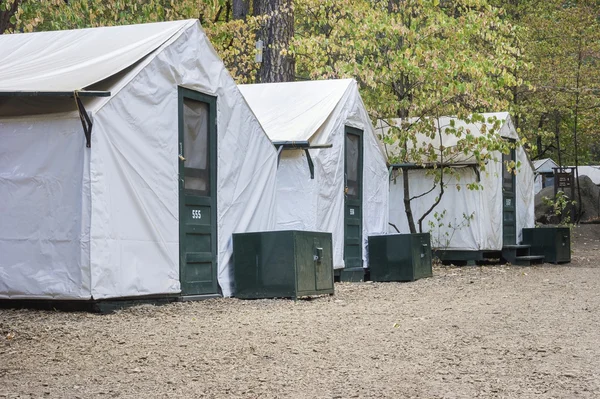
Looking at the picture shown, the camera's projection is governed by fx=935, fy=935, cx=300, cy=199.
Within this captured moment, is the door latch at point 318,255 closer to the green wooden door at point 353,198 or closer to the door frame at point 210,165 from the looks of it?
the door frame at point 210,165

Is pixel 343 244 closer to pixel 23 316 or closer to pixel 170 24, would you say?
pixel 170 24

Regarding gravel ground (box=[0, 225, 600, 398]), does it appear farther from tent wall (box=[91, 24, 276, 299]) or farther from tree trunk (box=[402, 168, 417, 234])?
tree trunk (box=[402, 168, 417, 234])

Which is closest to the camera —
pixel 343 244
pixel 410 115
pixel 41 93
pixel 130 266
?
pixel 41 93

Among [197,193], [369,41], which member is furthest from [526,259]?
[197,193]

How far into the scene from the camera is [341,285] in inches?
483

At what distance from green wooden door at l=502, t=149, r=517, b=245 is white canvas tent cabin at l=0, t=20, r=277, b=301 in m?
8.19

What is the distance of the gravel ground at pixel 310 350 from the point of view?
493 cm

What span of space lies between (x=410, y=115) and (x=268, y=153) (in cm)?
548

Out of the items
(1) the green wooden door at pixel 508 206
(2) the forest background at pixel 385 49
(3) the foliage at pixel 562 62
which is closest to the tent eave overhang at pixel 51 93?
(2) the forest background at pixel 385 49

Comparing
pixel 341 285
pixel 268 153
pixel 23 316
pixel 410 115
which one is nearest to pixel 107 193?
pixel 23 316

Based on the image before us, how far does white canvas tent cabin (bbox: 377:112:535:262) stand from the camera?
16641 millimetres

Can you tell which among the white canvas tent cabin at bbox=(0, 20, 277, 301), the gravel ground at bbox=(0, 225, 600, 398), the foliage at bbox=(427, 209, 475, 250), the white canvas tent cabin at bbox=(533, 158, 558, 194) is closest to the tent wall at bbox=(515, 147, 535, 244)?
the foliage at bbox=(427, 209, 475, 250)

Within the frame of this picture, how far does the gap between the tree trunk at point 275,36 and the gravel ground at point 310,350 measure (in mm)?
8340

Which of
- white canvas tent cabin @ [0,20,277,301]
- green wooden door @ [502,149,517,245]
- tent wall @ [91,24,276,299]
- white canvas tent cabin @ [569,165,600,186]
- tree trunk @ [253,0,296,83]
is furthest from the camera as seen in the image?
white canvas tent cabin @ [569,165,600,186]
